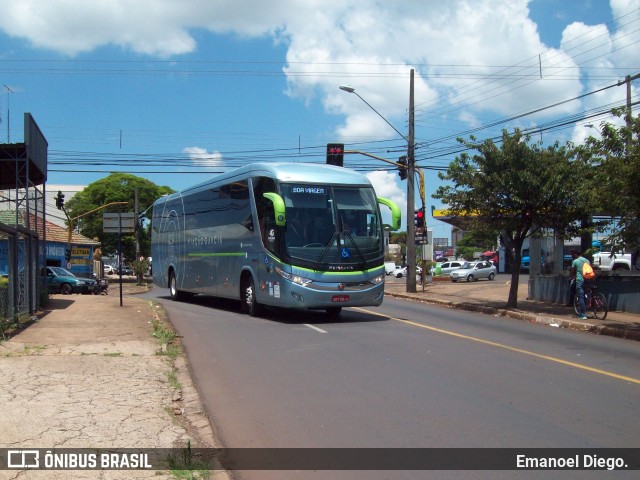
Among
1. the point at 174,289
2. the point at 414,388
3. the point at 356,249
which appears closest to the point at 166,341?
the point at 356,249

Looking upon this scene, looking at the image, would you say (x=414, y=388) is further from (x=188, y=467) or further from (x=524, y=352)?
(x=524, y=352)

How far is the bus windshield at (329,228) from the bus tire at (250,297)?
7.63 feet

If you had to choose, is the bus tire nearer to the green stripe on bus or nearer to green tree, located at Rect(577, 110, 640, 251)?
the green stripe on bus

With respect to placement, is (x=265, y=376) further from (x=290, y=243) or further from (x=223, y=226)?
(x=223, y=226)

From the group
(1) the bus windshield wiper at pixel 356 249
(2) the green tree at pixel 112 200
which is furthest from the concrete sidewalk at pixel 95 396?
(2) the green tree at pixel 112 200

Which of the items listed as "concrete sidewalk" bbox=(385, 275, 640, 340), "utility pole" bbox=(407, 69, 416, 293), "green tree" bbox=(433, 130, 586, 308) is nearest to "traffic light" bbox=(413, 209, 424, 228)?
"utility pole" bbox=(407, 69, 416, 293)

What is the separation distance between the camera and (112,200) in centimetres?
5741

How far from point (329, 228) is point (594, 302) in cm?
771

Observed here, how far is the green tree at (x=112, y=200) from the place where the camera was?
57.6 metres

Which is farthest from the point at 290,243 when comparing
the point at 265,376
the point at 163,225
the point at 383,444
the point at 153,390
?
the point at 163,225

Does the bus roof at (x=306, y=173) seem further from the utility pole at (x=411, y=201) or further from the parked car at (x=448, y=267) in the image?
the parked car at (x=448, y=267)

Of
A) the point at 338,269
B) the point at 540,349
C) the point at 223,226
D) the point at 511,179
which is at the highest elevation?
the point at 511,179

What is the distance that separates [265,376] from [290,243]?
19.1 feet

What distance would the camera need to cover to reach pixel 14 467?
488 centimetres
